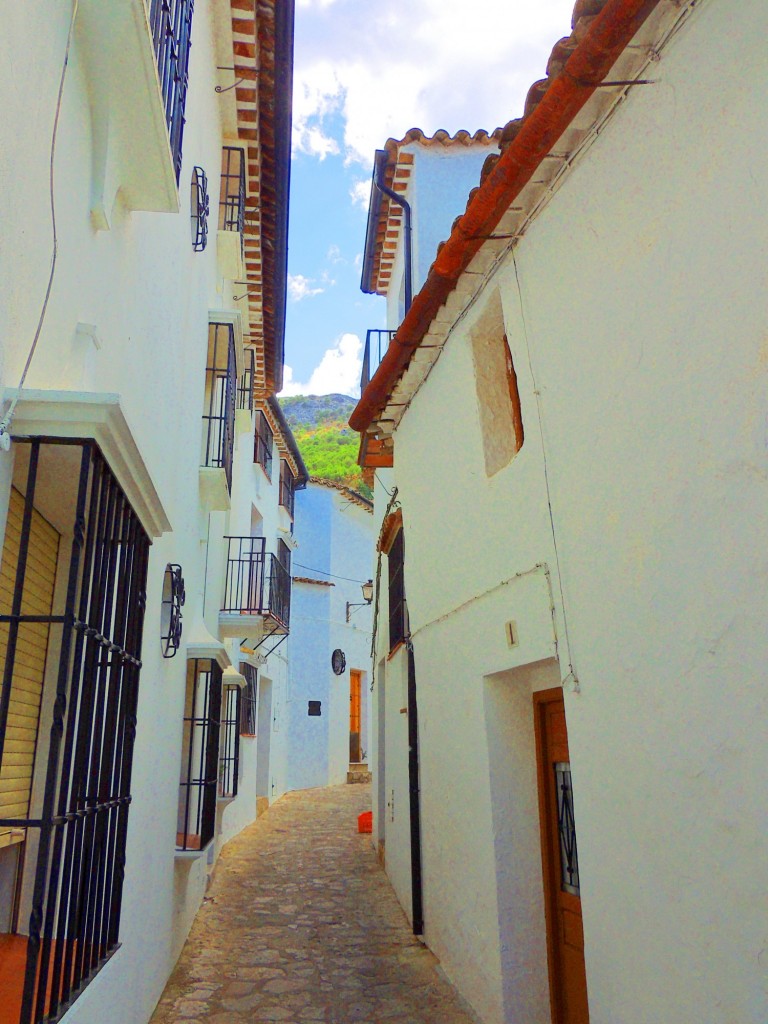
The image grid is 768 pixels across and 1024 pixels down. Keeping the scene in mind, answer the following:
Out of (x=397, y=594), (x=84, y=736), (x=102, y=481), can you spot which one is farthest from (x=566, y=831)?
(x=397, y=594)

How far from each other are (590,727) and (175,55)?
4.15 meters

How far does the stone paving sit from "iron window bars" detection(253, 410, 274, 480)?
7901mm

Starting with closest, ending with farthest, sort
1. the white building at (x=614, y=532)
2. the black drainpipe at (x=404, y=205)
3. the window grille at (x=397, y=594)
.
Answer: the white building at (x=614, y=532)
the window grille at (x=397, y=594)
the black drainpipe at (x=404, y=205)

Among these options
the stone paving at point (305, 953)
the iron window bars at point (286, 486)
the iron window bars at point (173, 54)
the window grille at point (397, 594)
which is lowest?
the stone paving at point (305, 953)

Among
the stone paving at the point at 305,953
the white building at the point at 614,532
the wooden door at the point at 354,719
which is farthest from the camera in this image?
the wooden door at the point at 354,719

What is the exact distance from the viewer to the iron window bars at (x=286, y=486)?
1979 cm

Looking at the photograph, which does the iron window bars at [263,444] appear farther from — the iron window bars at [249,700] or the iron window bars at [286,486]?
the iron window bars at [249,700]

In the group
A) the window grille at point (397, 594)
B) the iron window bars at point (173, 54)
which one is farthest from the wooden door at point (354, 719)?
the iron window bars at point (173, 54)

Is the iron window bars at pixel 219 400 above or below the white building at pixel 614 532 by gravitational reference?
above

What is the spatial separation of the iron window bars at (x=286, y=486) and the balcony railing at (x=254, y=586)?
5.22 m

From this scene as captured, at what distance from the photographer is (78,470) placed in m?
2.83

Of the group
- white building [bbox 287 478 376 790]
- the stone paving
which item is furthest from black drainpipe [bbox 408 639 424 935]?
white building [bbox 287 478 376 790]

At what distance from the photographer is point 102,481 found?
2910 millimetres

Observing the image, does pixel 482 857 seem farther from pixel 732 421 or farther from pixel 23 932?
pixel 732 421
